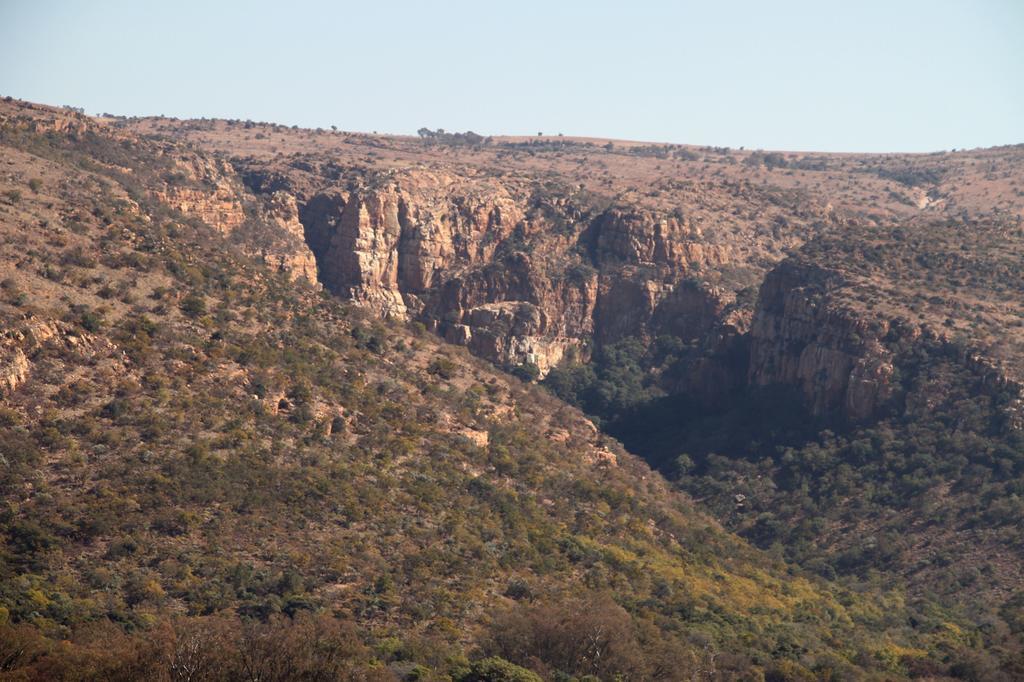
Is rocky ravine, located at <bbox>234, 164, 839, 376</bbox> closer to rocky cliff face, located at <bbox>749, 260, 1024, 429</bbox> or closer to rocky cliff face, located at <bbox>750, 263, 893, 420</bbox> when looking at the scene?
rocky cliff face, located at <bbox>750, 263, 893, 420</bbox>

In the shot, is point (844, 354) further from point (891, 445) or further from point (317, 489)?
point (317, 489)

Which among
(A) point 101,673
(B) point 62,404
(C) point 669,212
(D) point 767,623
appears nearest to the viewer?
(A) point 101,673

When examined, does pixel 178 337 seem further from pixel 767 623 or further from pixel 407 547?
pixel 767 623

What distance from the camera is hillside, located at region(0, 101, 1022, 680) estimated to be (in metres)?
54.1

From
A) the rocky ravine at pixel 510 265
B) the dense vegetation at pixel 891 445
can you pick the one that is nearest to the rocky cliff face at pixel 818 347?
the dense vegetation at pixel 891 445

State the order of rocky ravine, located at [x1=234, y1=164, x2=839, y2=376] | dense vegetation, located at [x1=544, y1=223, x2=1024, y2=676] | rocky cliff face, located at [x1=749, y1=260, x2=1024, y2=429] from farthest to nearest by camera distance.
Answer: rocky ravine, located at [x1=234, y1=164, x2=839, y2=376] → rocky cliff face, located at [x1=749, y1=260, x2=1024, y2=429] → dense vegetation, located at [x1=544, y1=223, x2=1024, y2=676]

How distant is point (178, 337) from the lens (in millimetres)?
69938

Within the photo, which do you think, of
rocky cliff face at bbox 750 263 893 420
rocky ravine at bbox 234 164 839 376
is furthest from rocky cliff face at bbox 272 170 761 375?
rocky cliff face at bbox 750 263 893 420

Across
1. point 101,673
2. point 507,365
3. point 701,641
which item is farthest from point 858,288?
point 101,673

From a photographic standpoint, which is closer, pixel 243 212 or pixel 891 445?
pixel 891 445

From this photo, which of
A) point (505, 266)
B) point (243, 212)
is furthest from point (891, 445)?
point (243, 212)

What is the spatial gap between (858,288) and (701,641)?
49.7 m

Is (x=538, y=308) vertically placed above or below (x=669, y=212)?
below

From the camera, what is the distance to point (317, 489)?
64.9 m
